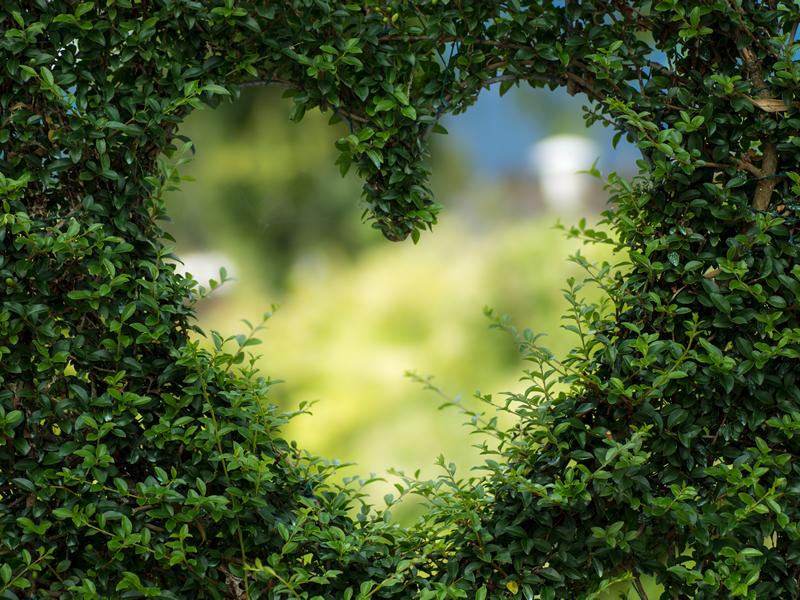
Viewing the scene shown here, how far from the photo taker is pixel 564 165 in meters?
7.86

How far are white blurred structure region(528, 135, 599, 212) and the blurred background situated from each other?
16mm

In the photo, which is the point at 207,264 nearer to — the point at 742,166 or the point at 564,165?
the point at 564,165

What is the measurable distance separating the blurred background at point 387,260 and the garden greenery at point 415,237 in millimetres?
2546

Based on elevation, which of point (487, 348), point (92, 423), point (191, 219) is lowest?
point (92, 423)

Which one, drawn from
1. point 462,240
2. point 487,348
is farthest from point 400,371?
point 462,240

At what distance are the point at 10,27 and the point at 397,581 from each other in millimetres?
1505

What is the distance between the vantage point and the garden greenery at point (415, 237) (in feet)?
6.07

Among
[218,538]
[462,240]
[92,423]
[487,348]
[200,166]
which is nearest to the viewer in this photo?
[92,423]

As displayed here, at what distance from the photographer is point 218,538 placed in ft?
6.39

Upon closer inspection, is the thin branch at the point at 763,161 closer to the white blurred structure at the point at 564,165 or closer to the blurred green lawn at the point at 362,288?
the blurred green lawn at the point at 362,288

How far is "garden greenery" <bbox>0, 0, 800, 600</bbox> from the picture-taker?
6.07 ft

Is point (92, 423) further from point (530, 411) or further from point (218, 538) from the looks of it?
point (530, 411)

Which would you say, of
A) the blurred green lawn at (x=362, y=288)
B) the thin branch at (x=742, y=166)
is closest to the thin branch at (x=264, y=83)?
the thin branch at (x=742, y=166)

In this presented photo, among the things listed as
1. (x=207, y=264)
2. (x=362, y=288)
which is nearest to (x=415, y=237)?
(x=362, y=288)
